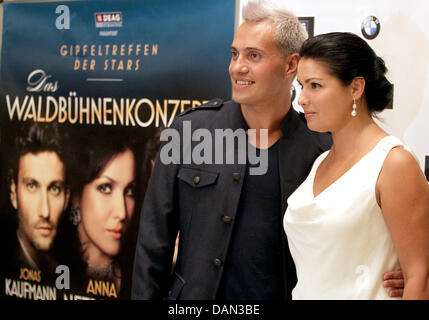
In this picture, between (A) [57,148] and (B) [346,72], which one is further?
(A) [57,148]

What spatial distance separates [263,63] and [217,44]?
2.97 feet

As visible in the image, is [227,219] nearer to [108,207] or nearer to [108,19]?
[108,207]

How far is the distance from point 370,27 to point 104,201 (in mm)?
1853

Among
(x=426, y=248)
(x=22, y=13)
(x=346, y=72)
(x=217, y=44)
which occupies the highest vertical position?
(x=22, y=13)

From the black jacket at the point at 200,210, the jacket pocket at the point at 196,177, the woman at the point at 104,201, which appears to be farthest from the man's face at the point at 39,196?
the jacket pocket at the point at 196,177

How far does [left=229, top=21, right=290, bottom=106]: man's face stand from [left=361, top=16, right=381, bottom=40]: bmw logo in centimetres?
67

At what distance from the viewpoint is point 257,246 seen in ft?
6.89

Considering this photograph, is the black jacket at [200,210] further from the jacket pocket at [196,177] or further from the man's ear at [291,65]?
the man's ear at [291,65]

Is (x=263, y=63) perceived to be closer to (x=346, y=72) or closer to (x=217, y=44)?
(x=346, y=72)

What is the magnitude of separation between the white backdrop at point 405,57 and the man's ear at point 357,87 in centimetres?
78

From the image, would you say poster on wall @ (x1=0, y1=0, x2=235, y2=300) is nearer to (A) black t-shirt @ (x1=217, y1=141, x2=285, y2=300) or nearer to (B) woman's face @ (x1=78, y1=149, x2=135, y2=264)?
(B) woman's face @ (x1=78, y1=149, x2=135, y2=264)

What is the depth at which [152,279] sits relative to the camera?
7.38 feet

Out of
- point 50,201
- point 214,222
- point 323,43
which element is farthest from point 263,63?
point 50,201


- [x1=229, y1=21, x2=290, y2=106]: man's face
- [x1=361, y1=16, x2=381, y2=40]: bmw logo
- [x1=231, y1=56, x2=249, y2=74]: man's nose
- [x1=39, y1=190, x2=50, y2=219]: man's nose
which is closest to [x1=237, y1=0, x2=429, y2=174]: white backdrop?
[x1=361, y1=16, x2=381, y2=40]: bmw logo
